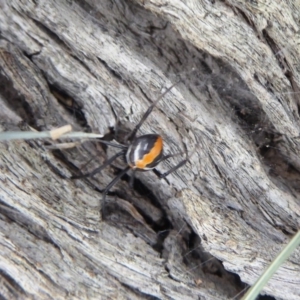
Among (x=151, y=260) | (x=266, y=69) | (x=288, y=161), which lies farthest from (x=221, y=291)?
(x=266, y=69)

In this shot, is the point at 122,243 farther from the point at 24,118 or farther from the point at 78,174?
the point at 24,118

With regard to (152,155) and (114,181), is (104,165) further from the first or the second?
(152,155)

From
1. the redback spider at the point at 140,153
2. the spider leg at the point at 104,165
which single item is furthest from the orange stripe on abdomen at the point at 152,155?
the spider leg at the point at 104,165

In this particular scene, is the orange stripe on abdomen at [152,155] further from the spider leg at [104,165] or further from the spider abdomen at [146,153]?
the spider leg at [104,165]

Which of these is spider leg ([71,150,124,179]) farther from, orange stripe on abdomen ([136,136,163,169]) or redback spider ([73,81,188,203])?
orange stripe on abdomen ([136,136,163,169])

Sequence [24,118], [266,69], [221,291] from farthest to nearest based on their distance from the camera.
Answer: [221,291] < [24,118] < [266,69]

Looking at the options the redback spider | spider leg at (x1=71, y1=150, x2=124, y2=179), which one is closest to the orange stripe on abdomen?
the redback spider
